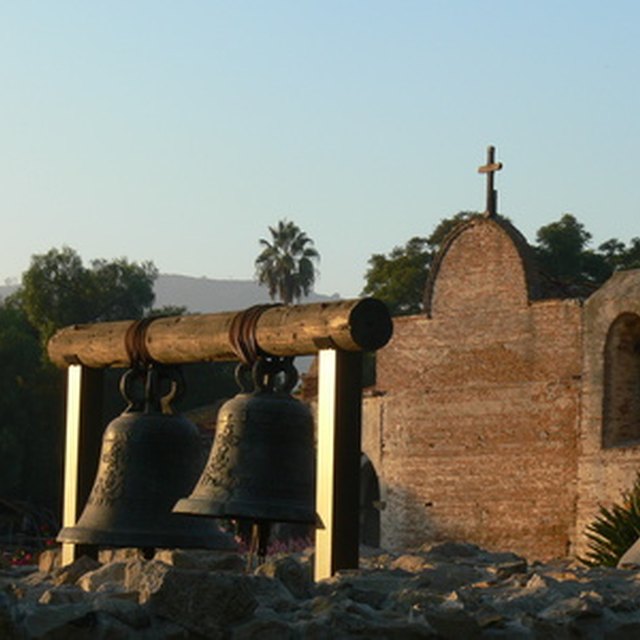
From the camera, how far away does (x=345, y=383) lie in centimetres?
776

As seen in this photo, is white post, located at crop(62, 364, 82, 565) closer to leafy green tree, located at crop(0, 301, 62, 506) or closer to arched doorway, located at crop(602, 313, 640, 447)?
arched doorway, located at crop(602, 313, 640, 447)

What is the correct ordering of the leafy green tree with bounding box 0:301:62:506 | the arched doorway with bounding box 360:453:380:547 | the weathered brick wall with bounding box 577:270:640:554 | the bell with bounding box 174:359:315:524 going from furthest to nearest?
1. the leafy green tree with bounding box 0:301:62:506
2. the arched doorway with bounding box 360:453:380:547
3. the weathered brick wall with bounding box 577:270:640:554
4. the bell with bounding box 174:359:315:524

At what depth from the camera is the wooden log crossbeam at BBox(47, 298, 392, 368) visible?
7672mm

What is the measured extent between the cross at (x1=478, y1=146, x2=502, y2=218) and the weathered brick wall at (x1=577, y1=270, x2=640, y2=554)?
8.01ft

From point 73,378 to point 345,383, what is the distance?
7.97ft

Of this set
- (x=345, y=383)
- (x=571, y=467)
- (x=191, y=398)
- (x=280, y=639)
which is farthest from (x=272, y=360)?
(x=191, y=398)

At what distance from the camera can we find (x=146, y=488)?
7.98m

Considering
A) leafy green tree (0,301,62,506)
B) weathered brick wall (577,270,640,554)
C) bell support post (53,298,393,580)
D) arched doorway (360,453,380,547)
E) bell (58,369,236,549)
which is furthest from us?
leafy green tree (0,301,62,506)

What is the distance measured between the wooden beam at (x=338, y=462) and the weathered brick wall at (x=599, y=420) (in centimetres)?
1579

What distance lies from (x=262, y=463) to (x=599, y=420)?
16891 mm

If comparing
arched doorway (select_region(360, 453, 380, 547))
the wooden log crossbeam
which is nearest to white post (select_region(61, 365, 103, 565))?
the wooden log crossbeam

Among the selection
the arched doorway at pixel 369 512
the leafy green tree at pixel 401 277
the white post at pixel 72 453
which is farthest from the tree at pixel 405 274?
the white post at pixel 72 453

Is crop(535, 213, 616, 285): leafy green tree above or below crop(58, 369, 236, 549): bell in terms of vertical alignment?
above

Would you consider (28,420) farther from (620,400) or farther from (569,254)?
(620,400)
